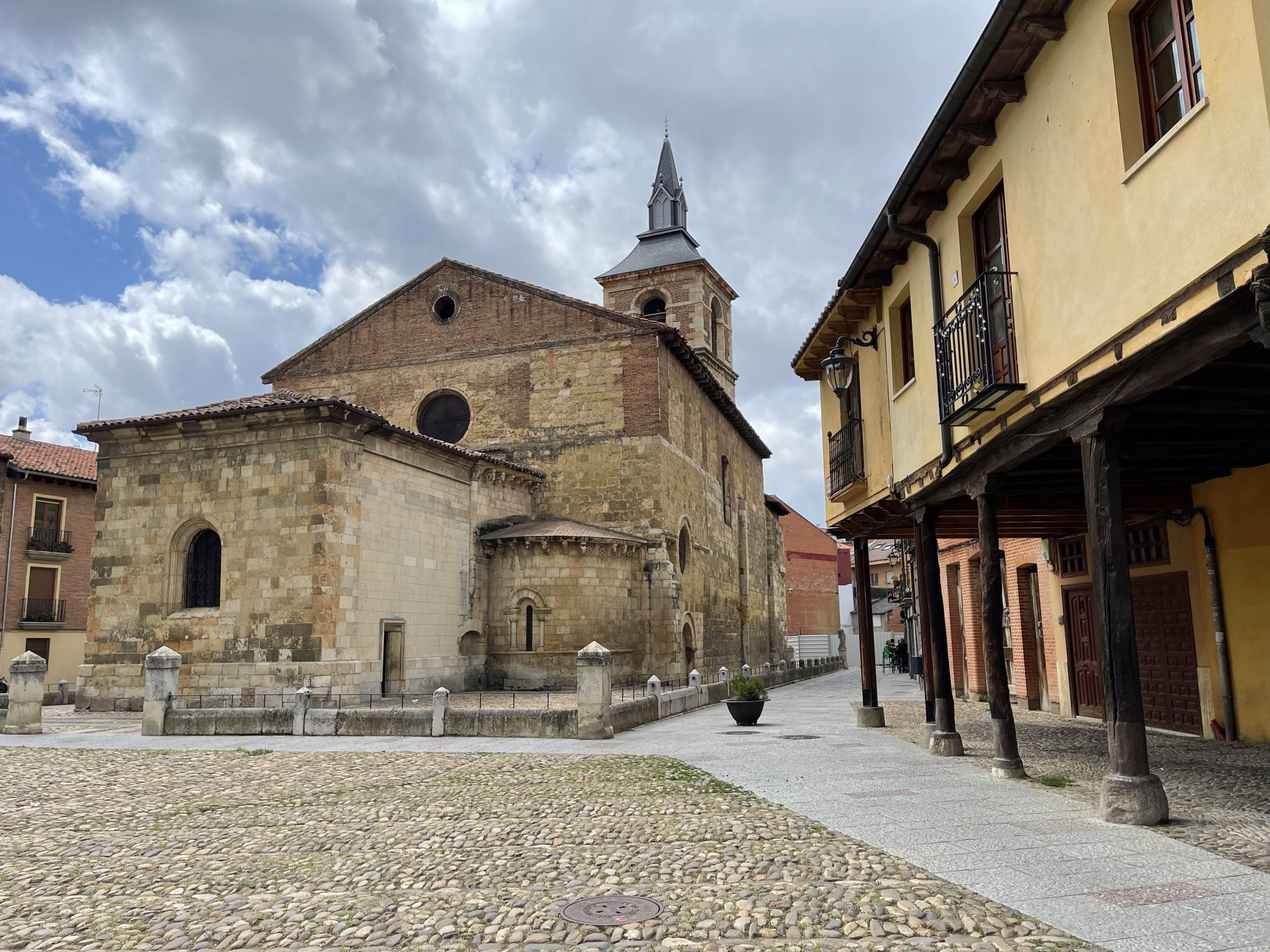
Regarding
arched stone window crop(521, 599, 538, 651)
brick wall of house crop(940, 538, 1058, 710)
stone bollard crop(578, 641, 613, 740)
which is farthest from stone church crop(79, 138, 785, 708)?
brick wall of house crop(940, 538, 1058, 710)

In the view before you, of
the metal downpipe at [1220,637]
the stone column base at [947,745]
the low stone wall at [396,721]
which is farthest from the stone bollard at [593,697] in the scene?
the metal downpipe at [1220,637]

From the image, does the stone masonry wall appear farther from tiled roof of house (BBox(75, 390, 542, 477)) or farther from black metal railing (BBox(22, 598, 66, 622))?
black metal railing (BBox(22, 598, 66, 622))

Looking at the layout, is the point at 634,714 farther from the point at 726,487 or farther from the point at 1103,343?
the point at 726,487

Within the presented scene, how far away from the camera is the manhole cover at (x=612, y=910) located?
4.67 m

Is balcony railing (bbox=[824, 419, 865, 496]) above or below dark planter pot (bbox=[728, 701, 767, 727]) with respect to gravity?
above

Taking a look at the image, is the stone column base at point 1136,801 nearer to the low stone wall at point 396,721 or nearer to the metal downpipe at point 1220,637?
the metal downpipe at point 1220,637

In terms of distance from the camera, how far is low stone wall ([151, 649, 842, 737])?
1374cm

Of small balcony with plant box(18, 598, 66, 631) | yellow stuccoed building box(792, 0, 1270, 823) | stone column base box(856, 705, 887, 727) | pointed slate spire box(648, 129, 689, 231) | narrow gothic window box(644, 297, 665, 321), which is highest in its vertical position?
pointed slate spire box(648, 129, 689, 231)

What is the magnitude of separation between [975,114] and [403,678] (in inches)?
623

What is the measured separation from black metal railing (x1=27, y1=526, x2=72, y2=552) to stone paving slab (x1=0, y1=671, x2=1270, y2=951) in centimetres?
1995

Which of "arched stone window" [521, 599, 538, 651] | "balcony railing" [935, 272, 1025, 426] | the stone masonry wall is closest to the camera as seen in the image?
"balcony railing" [935, 272, 1025, 426]

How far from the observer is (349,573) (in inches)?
698

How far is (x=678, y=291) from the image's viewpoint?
38.0 metres

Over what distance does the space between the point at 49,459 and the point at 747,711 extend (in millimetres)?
28797
